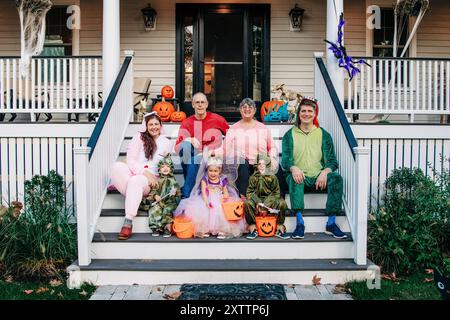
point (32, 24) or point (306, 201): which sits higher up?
point (32, 24)

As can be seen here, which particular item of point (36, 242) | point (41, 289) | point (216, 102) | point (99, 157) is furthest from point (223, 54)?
point (41, 289)

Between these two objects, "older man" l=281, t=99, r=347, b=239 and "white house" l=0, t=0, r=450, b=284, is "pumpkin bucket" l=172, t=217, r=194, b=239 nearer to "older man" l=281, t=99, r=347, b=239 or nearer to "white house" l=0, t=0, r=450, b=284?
"white house" l=0, t=0, r=450, b=284

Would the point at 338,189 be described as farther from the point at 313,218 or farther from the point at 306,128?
the point at 306,128

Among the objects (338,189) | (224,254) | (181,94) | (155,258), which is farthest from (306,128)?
(181,94)

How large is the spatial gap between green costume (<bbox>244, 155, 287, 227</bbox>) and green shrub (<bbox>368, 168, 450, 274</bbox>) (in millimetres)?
1077

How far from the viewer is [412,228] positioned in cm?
534

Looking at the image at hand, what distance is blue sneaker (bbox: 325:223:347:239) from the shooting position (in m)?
5.12

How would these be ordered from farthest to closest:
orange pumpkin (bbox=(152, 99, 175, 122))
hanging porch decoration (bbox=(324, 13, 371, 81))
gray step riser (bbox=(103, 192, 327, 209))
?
orange pumpkin (bbox=(152, 99, 175, 122)) → hanging porch decoration (bbox=(324, 13, 371, 81)) → gray step riser (bbox=(103, 192, 327, 209))

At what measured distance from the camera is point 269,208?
518 centimetres

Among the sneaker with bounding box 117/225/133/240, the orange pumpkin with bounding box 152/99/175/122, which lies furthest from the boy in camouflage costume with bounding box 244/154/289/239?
the orange pumpkin with bounding box 152/99/175/122

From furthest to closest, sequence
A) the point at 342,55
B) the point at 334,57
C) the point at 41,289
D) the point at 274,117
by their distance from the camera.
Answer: the point at 274,117 → the point at 334,57 → the point at 342,55 → the point at 41,289

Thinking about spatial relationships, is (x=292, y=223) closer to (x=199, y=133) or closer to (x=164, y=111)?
(x=199, y=133)

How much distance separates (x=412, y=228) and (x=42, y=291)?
376cm
